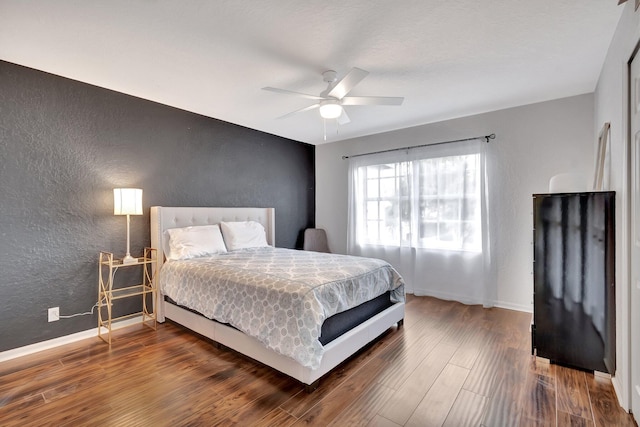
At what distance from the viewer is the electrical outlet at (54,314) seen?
265 cm

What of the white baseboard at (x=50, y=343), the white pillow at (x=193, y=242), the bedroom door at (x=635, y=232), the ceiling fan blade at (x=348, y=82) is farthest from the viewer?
the white pillow at (x=193, y=242)

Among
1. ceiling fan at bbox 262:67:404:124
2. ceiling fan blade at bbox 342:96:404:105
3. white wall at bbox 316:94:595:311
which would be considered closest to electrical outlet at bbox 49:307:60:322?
ceiling fan at bbox 262:67:404:124

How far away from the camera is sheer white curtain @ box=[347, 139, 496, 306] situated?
376 cm

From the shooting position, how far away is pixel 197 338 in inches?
111

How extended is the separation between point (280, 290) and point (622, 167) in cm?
240

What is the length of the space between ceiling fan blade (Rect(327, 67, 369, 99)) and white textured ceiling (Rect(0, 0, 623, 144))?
0.26 m

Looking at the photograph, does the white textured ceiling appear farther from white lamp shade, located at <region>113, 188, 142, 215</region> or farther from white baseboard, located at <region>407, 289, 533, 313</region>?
white baseboard, located at <region>407, 289, 533, 313</region>

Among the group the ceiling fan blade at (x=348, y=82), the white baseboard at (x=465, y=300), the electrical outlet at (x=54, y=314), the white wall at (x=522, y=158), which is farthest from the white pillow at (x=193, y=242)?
the white wall at (x=522, y=158)

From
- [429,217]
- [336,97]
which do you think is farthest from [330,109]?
[429,217]

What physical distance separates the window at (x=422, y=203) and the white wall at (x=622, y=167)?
5.47ft

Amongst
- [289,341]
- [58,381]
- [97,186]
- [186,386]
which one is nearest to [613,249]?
[289,341]

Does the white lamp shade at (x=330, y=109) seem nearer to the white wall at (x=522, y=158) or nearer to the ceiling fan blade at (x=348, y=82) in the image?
the ceiling fan blade at (x=348, y=82)

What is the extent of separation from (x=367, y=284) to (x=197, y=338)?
1767 mm

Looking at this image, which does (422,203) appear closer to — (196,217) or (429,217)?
(429,217)
